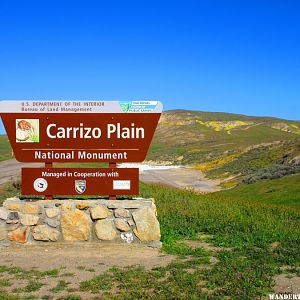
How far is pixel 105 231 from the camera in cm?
949

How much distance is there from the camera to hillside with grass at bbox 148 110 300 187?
54.6 meters

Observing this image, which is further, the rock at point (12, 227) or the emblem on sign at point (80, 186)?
the emblem on sign at point (80, 186)

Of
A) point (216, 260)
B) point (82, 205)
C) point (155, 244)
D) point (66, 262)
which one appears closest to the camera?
point (216, 260)

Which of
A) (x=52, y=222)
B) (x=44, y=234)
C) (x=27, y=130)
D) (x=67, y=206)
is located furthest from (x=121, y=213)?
(x=27, y=130)

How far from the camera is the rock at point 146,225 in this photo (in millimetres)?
9391

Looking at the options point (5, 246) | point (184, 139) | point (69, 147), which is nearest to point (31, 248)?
point (5, 246)

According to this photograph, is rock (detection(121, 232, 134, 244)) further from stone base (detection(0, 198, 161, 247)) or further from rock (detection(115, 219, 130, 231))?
rock (detection(115, 219, 130, 231))

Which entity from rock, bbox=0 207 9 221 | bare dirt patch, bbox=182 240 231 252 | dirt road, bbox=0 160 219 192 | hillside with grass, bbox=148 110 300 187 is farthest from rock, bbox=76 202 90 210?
hillside with grass, bbox=148 110 300 187

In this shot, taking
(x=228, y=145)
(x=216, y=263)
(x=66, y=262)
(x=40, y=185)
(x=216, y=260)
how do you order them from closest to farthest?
(x=216, y=263)
(x=216, y=260)
(x=66, y=262)
(x=40, y=185)
(x=228, y=145)

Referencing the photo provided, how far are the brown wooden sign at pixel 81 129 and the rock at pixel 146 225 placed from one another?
4.42 ft

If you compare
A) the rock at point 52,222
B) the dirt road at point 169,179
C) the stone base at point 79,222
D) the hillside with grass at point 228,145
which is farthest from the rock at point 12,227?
the hillside with grass at point 228,145

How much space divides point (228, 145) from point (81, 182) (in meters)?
99.5

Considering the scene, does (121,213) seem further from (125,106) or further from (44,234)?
(125,106)

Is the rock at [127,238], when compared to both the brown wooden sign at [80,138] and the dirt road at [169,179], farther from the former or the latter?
the dirt road at [169,179]
